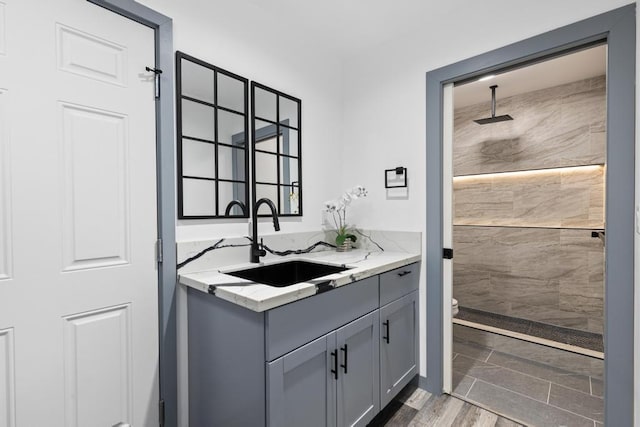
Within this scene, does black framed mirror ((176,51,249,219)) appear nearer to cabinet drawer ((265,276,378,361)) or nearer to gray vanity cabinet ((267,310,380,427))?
cabinet drawer ((265,276,378,361))

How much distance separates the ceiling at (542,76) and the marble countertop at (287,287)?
1.44 m

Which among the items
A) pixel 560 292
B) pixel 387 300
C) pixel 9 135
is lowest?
pixel 560 292

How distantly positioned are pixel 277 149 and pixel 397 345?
4.57 feet

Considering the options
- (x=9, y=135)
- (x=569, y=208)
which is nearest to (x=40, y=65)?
(x=9, y=135)

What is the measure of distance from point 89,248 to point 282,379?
94 cm

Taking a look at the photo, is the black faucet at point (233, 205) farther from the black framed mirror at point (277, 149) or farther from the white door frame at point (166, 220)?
the white door frame at point (166, 220)

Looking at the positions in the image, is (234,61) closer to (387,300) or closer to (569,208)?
(387,300)

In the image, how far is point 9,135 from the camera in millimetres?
A: 1092

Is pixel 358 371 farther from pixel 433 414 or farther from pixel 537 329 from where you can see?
pixel 537 329

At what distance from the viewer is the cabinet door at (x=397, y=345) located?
1707 millimetres

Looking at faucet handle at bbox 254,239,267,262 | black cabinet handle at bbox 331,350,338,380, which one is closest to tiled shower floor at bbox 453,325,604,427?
black cabinet handle at bbox 331,350,338,380

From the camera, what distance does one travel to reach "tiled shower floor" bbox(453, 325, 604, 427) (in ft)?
5.89

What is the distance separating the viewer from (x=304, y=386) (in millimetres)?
1261

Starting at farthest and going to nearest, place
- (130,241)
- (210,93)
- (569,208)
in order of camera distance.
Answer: (569,208), (210,93), (130,241)
